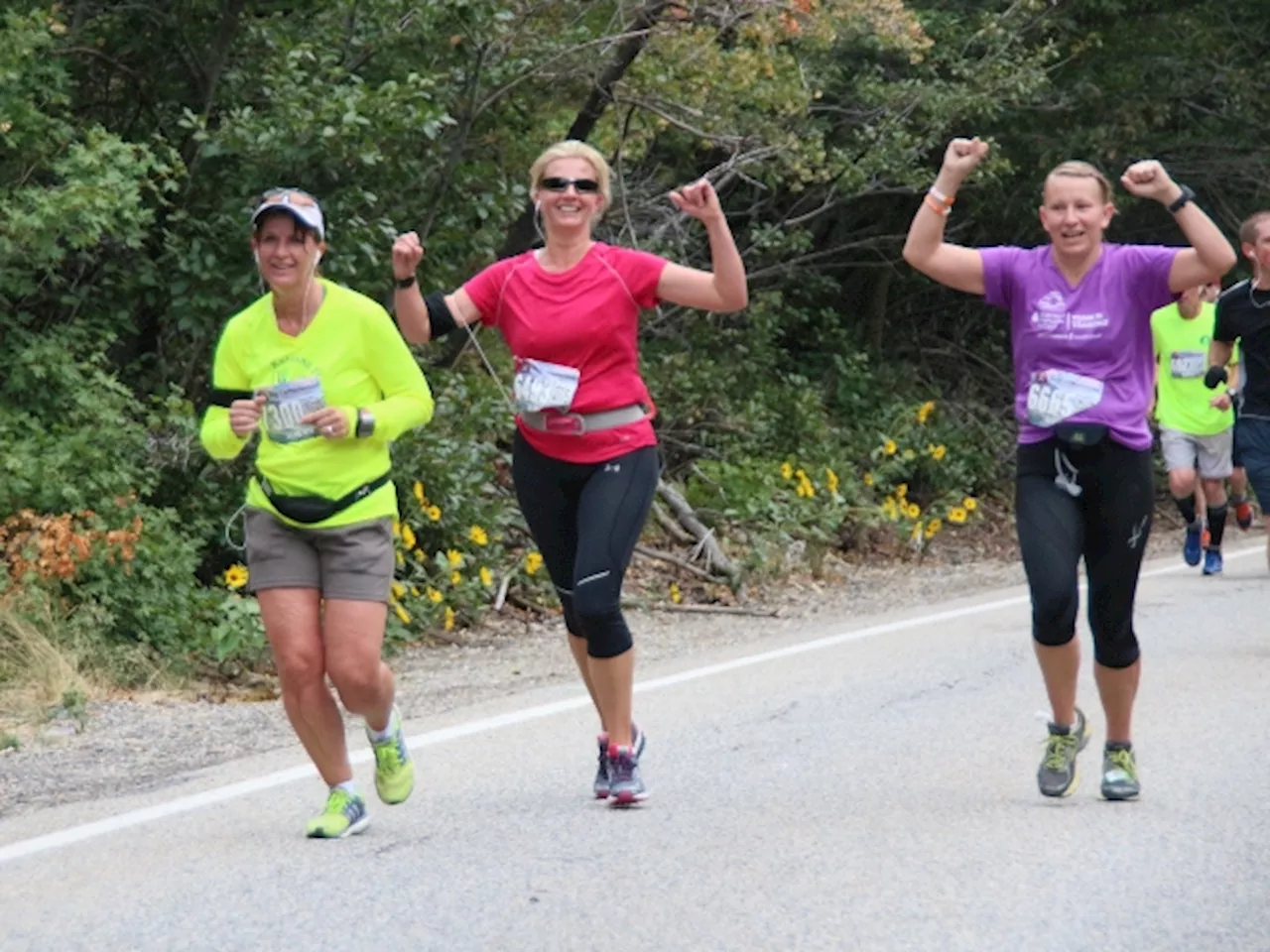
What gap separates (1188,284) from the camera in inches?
262

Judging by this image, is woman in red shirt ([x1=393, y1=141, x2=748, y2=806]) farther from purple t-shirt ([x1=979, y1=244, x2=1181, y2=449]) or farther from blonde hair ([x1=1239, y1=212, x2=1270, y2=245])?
blonde hair ([x1=1239, y1=212, x2=1270, y2=245])

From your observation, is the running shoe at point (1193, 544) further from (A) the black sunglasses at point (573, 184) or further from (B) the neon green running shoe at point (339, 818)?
(B) the neon green running shoe at point (339, 818)

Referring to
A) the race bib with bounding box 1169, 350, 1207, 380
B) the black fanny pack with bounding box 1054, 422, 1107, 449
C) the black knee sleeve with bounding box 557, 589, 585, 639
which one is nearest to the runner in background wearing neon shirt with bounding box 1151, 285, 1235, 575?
the race bib with bounding box 1169, 350, 1207, 380

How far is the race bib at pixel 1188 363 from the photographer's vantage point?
46.8ft

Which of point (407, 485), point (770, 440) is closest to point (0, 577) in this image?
point (407, 485)

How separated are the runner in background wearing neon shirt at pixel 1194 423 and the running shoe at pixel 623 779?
26.5 feet

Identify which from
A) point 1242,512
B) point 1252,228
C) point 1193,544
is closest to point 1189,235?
point 1252,228

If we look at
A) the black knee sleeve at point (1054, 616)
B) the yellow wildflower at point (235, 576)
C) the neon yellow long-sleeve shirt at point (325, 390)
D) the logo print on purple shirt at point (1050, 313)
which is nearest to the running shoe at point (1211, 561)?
the yellow wildflower at point (235, 576)

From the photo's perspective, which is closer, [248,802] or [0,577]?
[248,802]

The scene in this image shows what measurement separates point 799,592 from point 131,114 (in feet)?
17.8

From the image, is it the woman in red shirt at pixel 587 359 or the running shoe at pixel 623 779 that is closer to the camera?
the woman in red shirt at pixel 587 359

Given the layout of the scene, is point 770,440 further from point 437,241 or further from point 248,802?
point 248,802

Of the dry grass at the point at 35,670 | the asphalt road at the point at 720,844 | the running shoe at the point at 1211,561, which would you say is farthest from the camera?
the running shoe at the point at 1211,561

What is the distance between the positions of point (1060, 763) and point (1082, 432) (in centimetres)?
111
